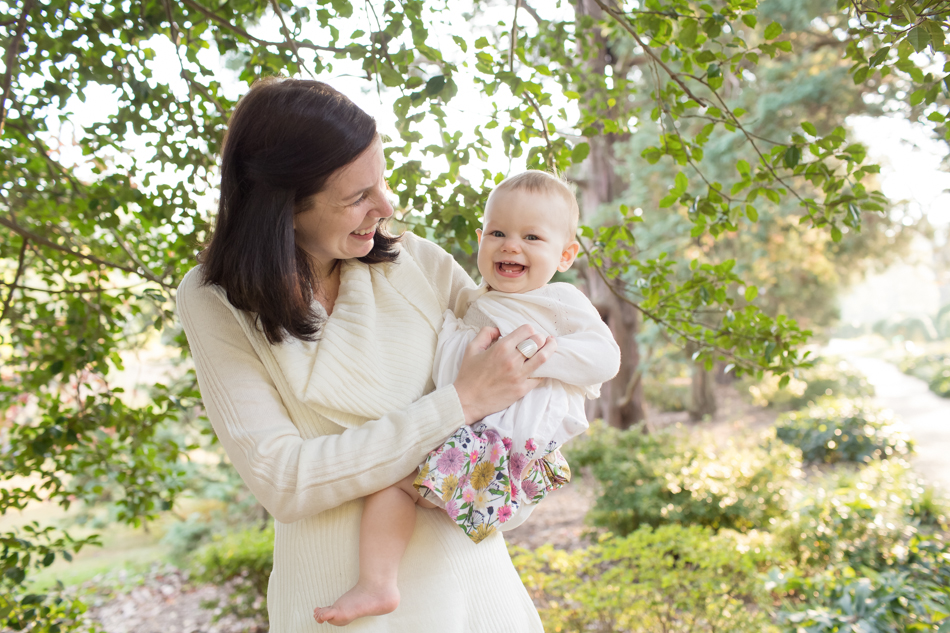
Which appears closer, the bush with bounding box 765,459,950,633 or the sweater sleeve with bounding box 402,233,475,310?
the sweater sleeve with bounding box 402,233,475,310

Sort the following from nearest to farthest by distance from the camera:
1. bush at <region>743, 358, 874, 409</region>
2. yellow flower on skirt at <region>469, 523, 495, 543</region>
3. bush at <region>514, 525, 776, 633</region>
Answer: yellow flower on skirt at <region>469, 523, 495, 543</region>, bush at <region>514, 525, 776, 633</region>, bush at <region>743, 358, 874, 409</region>

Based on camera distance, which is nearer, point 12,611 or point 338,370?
point 338,370

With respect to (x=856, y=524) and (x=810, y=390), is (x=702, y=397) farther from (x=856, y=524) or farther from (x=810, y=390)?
(x=856, y=524)

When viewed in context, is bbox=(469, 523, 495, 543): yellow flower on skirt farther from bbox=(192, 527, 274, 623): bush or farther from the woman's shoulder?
bbox=(192, 527, 274, 623): bush

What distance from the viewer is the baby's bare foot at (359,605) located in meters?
1.15

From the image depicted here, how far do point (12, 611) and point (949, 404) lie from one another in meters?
14.8

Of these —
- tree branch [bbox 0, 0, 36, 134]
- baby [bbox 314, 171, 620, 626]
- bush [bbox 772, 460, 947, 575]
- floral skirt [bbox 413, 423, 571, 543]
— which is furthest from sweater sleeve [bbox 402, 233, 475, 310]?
bush [bbox 772, 460, 947, 575]

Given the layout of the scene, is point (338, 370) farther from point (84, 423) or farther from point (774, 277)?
point (774, 277)

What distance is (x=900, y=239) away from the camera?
1138cm

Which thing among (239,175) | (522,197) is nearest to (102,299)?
(239,175)

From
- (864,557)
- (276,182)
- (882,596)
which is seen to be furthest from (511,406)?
(864,557)

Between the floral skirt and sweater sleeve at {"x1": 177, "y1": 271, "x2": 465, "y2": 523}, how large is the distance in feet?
0.12

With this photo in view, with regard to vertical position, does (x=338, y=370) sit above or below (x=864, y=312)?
below

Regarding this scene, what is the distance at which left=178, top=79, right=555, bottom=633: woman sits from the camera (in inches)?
46.1
